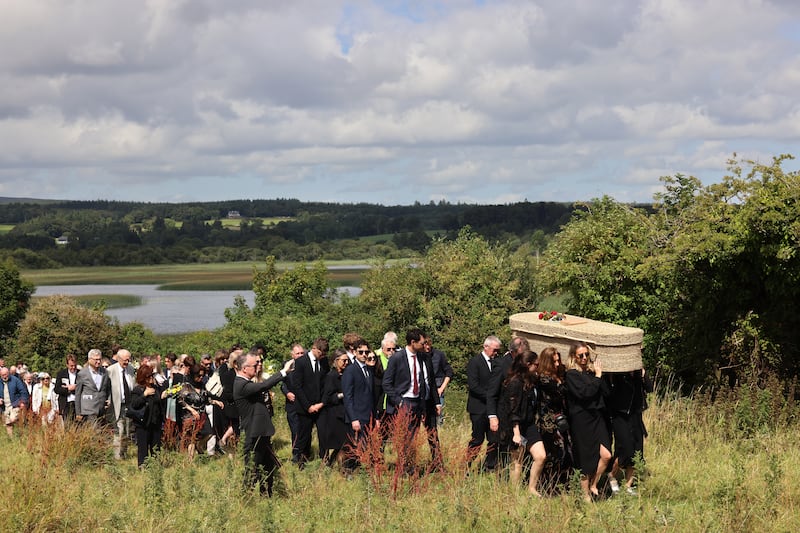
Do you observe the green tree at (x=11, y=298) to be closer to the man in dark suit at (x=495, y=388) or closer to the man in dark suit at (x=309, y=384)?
the man in dark suit at (x=309, y=384)

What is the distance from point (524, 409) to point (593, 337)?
3.61ft

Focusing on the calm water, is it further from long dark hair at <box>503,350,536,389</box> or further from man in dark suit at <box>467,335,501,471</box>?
long dark hair at <box>503,350,536,389</box>

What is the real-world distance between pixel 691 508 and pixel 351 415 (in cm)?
389

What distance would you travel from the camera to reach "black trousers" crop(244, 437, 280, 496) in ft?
26.9

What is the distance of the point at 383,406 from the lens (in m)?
10.8

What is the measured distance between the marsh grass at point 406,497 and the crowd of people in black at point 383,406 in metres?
0.33

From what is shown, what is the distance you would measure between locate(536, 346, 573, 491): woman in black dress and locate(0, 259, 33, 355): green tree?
5780 centimetres

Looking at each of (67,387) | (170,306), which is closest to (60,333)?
(67,387)

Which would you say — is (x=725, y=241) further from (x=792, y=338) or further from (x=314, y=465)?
(x=314, y=465)

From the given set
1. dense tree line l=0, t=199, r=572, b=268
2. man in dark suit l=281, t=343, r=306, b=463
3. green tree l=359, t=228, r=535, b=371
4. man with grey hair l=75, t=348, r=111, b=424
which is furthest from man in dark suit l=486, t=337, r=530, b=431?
dense tree line l=0, t=199, r=572, b=268

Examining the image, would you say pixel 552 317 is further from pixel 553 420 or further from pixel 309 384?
pixel 309 384

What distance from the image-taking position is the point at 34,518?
6.93 metres

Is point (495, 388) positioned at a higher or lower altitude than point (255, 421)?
higher

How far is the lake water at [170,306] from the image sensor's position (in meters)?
95.0
